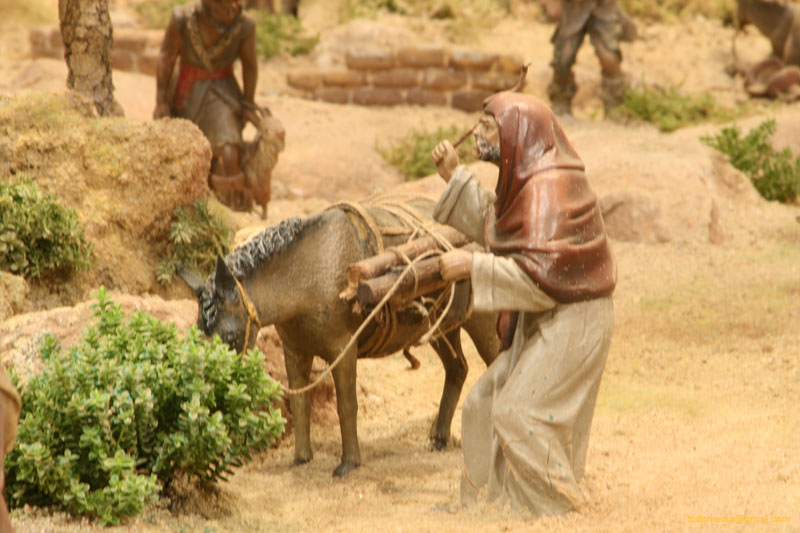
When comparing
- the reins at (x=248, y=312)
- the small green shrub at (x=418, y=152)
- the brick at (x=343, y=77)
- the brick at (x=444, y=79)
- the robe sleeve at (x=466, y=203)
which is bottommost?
the small green shrub at (x=418, y=152)

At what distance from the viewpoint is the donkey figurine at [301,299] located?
491 centimetres

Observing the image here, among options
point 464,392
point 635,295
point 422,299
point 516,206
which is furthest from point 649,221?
point 516,206

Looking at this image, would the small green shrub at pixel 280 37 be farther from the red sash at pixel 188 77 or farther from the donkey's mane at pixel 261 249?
the donkey's mane at pixel 261 249

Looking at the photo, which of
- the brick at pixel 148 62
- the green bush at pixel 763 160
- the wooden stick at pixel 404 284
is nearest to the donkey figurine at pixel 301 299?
the wooden stick at pixel 404 284

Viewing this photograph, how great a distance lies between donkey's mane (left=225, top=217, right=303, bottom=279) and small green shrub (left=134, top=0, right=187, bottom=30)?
12.1 meters

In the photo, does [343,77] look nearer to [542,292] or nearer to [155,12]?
[155,12]

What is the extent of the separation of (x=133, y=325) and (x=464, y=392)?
312 cm

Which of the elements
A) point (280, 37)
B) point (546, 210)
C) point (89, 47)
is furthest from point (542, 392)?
point (280, 37)

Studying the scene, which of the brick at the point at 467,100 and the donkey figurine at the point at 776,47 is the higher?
the donkey figurine at the point at 776,47

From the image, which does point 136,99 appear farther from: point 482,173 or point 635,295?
point 635,295

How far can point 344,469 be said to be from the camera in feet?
18.0

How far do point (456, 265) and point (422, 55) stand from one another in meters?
10.7

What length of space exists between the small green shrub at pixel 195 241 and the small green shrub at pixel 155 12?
9874mm

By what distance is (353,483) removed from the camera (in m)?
5.36
